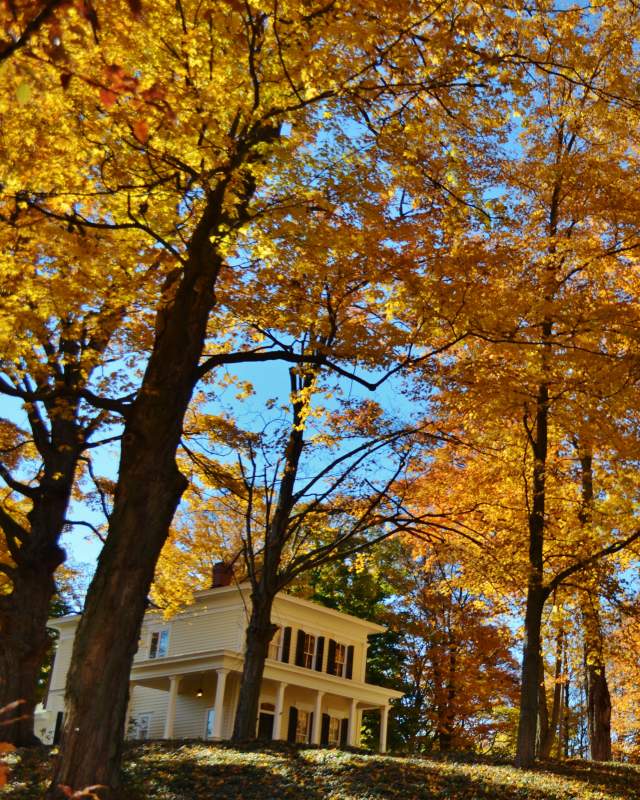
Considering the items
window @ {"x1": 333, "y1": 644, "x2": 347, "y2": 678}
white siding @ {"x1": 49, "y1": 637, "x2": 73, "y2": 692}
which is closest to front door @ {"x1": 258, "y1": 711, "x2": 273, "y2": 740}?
window @ {"x1": 333, "y1": 644, "x2": 347, "y2": 678}

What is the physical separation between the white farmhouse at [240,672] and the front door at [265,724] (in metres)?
0.03

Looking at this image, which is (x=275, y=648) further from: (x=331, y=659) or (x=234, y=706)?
(x=331, y=659)

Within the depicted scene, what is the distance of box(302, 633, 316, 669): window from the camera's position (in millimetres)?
26625

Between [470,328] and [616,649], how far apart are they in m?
9.51

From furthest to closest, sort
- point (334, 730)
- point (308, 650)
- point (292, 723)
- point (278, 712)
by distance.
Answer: point (334, 730)
point (308, 650)
point (292, 723)
point (278, 712)

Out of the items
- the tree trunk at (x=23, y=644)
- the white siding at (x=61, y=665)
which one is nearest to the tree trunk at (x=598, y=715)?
the tree trunk at (x=23, y=644)

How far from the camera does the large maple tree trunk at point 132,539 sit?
24.0 ft

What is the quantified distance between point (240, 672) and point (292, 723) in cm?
388

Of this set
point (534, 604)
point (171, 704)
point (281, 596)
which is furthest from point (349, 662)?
point (534, 604)

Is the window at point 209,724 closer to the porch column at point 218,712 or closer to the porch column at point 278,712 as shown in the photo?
the porch column at point 218,712

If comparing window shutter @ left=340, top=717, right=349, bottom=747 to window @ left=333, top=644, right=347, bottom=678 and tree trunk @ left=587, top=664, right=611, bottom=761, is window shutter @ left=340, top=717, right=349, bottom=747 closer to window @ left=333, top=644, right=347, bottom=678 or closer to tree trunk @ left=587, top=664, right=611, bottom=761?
window @ left=333, top=644, right=347, bottom=678

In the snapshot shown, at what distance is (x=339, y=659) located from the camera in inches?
1109

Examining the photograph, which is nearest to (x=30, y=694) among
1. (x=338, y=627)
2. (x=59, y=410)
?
(x=59, y=410)

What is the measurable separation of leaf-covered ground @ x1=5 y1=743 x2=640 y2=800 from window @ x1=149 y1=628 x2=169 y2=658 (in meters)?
16.1
